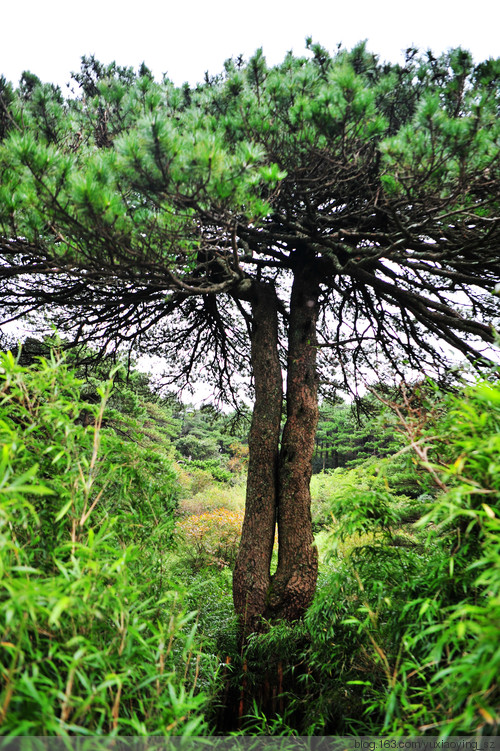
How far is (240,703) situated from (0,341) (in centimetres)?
367

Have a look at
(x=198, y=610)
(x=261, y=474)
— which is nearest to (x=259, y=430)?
(x=261, y=474)

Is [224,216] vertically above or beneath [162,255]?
above

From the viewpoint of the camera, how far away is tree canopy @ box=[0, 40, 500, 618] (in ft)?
5.87

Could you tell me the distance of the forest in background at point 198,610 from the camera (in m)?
0.82

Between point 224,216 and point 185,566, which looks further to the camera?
point 185,566

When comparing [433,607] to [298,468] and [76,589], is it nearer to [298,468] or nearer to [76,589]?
[76,589]

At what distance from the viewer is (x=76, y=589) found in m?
0.96

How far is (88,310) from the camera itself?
125 inches

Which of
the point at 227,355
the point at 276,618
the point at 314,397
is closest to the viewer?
the point at 276,618

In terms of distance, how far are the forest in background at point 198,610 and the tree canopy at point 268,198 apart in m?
0.84

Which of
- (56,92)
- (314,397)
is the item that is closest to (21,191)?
(56,92)

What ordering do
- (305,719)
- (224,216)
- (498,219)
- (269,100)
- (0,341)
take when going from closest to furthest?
1. (305,719)
2. (498,219)
3. (224,216)
4. (269,100)
5. (0,341)

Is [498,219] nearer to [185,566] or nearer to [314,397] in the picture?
[314,397]

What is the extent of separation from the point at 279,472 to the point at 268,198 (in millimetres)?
2100
